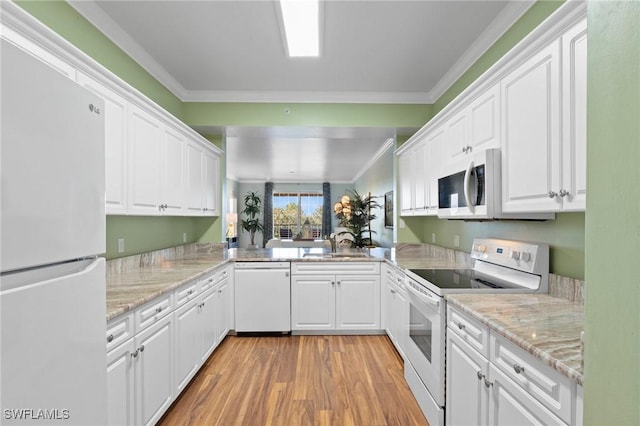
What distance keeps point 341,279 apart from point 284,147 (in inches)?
140

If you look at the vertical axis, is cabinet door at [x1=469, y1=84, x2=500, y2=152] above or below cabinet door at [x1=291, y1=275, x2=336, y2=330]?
above

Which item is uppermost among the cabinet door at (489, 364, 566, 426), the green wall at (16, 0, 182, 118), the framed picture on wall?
the green wall at (16, 0, 182, 118)

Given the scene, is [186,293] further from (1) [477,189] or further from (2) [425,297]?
(1) [477,189]

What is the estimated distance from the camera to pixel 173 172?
274cm

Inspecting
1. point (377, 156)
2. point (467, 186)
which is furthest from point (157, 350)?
point (377, 156)

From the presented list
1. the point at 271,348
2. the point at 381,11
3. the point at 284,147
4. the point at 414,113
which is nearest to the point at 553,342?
the point at 381,11

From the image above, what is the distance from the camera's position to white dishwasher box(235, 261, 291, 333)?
339 cm

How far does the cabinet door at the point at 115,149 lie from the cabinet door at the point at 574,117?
93.1 inches

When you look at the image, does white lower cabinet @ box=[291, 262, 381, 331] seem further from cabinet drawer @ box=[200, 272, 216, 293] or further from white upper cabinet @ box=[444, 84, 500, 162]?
white upper cabinet @ box=[444, 84, 500, 162]

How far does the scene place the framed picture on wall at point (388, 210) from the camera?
19.2 ft

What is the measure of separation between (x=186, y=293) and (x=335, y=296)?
165cm

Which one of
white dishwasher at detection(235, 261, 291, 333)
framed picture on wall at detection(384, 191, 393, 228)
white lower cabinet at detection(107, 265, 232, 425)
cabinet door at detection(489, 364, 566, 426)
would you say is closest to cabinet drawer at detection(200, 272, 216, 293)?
white lower cabinet at detection(107, 265, 232, 425)

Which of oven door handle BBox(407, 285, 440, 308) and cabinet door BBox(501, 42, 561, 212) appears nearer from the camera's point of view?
cabinet door BBox(501, 42, 561, 212)

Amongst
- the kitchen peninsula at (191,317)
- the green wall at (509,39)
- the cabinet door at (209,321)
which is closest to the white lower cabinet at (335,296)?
the kitchen peninsula at (191,317)
